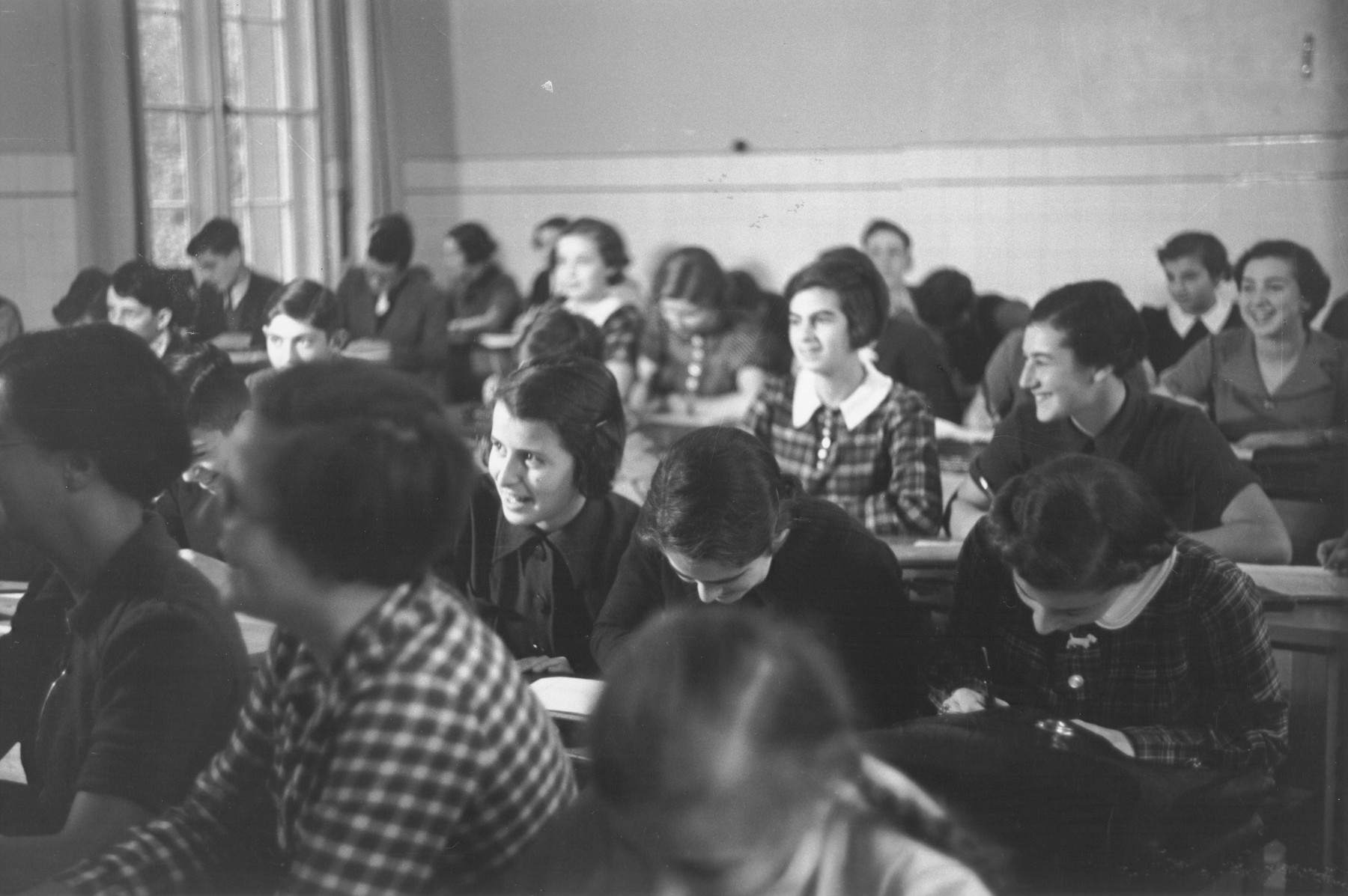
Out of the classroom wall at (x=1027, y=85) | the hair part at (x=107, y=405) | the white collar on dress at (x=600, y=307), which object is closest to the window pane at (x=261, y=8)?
the classroom wall at (x=1027, y=85)

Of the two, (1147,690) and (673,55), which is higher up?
(673,55)

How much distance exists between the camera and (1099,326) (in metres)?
2.19

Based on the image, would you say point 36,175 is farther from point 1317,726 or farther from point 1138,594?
point 1317,726

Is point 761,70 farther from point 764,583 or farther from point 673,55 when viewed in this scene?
point 764,583

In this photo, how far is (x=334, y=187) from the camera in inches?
89.3

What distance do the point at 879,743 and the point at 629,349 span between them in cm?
254

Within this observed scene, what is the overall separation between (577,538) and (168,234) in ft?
2.27

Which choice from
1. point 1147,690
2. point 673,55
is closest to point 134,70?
point 673,55

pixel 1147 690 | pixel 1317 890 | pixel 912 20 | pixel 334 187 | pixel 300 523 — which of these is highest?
pixel 912 20

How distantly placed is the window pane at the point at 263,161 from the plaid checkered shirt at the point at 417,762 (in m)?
1.11

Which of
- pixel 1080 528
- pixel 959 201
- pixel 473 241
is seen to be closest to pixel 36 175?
pixel 1080 528

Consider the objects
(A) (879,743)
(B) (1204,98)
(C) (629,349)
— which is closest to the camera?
(A) (879,743)

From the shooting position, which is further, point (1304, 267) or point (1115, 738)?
point (1304, 267)

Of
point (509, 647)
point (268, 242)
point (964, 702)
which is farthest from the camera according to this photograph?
point (268, 242)
